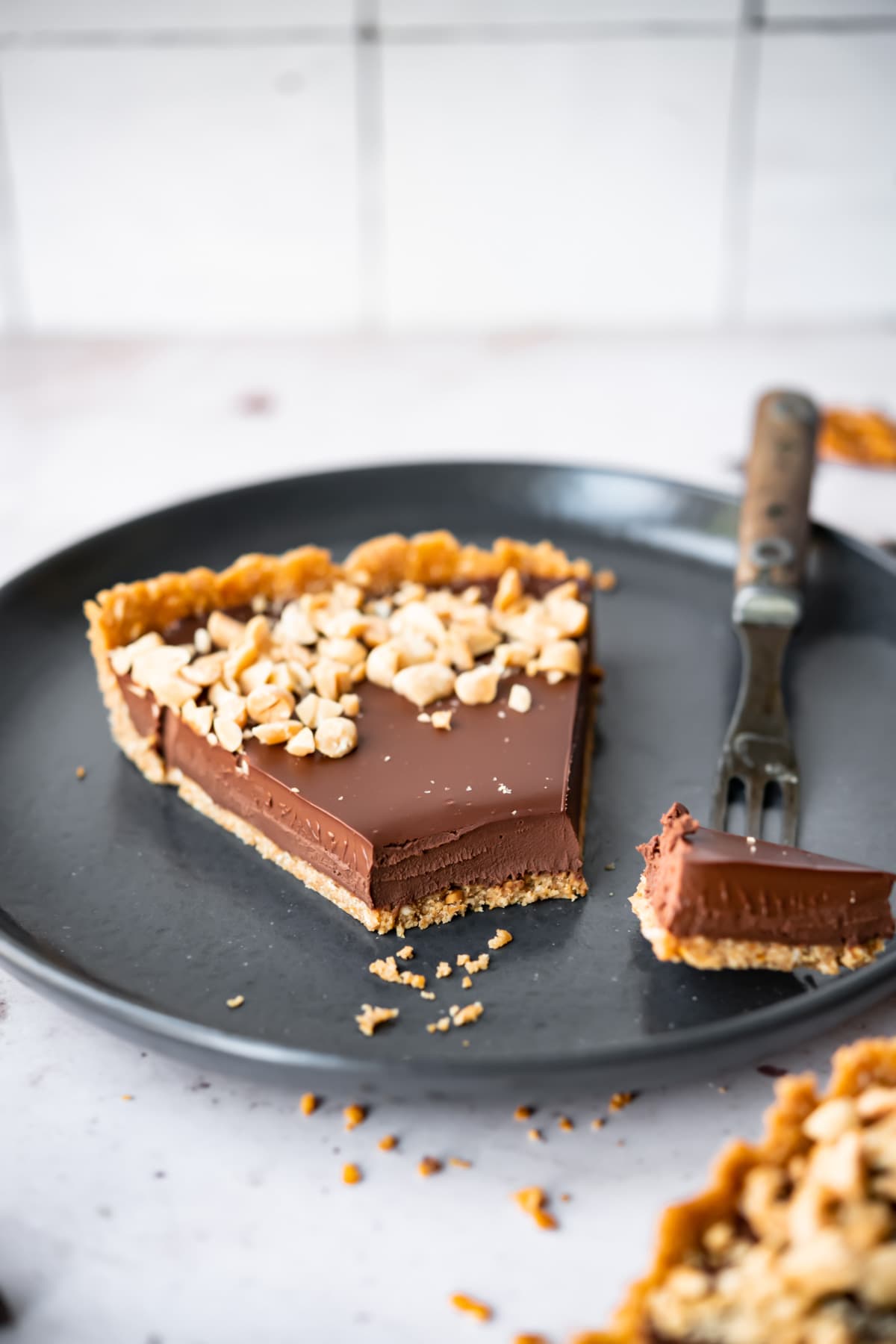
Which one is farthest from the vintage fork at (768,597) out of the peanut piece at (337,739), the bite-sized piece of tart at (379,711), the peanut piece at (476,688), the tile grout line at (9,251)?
the tile grout line at (9,251)

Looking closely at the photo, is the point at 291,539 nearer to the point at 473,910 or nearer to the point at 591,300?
the point at 473,910

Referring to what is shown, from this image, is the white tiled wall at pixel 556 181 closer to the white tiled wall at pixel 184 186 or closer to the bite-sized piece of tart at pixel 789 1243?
the white tiled wall at pixel 184 186

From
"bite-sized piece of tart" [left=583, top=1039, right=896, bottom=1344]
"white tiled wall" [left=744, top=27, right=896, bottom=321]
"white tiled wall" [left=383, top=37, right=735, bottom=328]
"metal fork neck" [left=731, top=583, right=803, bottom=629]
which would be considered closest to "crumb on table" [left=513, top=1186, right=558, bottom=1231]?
"bite-sized piece of tart" [left=583, top=1039, right=896, bottom=1344]

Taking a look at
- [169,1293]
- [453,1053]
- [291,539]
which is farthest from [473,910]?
[291,539]

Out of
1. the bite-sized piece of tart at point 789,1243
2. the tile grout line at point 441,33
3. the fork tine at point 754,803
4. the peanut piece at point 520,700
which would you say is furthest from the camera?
the tile grout line at point 441,33

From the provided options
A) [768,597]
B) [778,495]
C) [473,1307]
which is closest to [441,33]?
A: [778,495]
